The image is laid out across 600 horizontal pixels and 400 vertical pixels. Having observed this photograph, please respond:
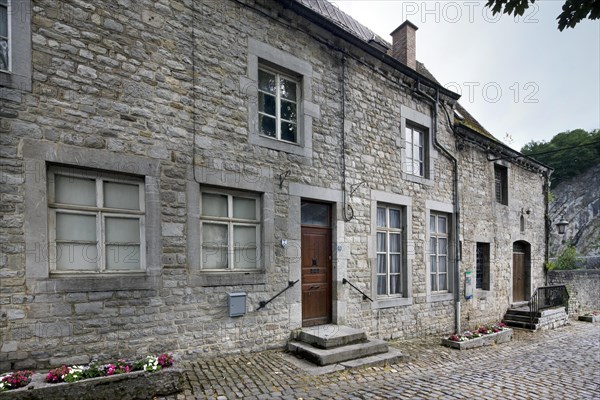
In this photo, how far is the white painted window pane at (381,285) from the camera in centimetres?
719

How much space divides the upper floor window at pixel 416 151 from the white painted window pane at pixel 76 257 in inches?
256

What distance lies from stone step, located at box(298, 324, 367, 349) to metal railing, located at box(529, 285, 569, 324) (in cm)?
729

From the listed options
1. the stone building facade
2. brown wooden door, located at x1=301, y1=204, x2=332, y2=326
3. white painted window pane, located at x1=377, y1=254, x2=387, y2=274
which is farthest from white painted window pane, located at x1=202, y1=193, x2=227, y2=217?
white painted window pane, located at x1=377, y1=254, x2=387, y2=274

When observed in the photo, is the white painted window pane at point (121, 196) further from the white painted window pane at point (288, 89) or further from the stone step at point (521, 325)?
the stone step at point (521, 325)

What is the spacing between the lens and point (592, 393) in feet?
15.7

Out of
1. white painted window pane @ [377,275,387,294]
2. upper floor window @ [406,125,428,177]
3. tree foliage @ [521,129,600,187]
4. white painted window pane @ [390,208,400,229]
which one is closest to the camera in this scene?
white painted window pane @ [377,275,387,294]

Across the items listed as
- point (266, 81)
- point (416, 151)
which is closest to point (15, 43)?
point (266, 81)

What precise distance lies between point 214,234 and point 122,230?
4.16ft

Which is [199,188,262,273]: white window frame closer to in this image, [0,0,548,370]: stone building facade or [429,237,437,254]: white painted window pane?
[0,0,548,370]: stone building facade

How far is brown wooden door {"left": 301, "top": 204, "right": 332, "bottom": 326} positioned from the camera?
6148 mm

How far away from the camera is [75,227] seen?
4.12 metres

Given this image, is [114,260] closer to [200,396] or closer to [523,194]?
[200,396]

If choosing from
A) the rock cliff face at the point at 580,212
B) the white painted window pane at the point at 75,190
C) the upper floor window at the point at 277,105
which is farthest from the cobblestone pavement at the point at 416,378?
the rock cliff face at the point at 580,212

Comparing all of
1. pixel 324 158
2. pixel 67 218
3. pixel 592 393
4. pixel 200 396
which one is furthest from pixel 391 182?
pixel 67 218
